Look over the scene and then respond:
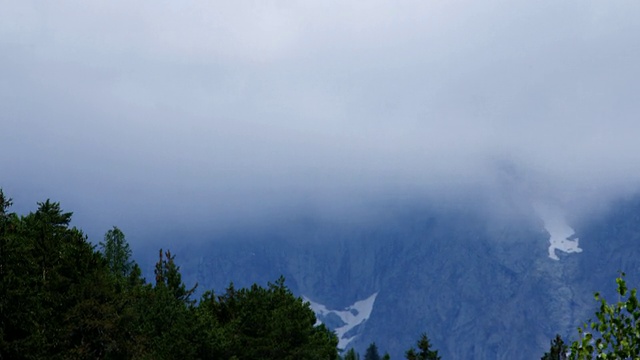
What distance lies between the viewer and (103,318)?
45.3 meters

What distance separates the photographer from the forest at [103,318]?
36156mm

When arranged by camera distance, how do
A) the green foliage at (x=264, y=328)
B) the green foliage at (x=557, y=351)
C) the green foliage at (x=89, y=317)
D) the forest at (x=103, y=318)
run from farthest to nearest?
the green foliage at (x=557, y=351) → the green foliage at (x=264, y=328) → the green foliage at (x=89, y=317) → the forest at (x=103, y=318)

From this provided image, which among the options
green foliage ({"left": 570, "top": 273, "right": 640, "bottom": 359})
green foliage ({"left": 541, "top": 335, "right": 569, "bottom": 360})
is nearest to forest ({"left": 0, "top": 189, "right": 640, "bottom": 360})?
green foliage ({"left": 570, "top": 273, "right": 640, "bottom": 359})

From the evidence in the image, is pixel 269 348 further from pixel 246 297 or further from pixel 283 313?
pixel 246 297

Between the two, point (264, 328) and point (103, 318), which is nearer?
point (103, 318)

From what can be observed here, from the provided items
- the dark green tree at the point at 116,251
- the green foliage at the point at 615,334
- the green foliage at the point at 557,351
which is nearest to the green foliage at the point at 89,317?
the dark green tree at the point at 116,251

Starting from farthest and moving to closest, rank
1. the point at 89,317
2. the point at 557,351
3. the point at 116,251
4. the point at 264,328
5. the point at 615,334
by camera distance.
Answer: the point at 557,351, the point at 116,251, the point at 264,328, the point at 89,317, the point at 615,334

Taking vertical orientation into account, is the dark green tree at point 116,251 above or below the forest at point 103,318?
above

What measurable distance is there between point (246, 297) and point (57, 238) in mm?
30623

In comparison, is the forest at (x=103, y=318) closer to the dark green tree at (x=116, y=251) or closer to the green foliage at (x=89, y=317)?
the green foliage at (x=89, y=317)

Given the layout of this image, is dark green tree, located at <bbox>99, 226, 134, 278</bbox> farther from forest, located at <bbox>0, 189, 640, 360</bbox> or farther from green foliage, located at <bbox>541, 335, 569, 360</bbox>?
green foliage, located at <bbox>541, 335, 569, 360</bbox>

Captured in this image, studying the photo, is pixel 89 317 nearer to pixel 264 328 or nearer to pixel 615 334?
pixel 264 328

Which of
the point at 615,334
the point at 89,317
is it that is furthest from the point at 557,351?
the point at 615,334

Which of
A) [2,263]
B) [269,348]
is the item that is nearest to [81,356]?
[2,263]
